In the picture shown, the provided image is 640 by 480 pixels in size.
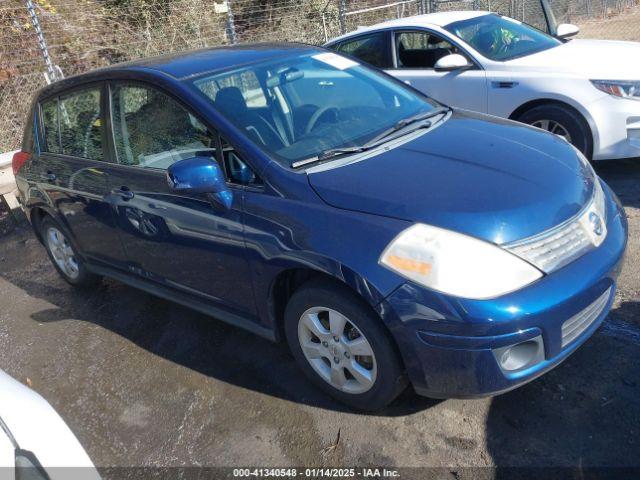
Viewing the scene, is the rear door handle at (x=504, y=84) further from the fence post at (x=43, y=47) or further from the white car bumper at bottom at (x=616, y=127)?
the fence post at (x=43, y=47)

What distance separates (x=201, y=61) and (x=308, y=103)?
0.72 m

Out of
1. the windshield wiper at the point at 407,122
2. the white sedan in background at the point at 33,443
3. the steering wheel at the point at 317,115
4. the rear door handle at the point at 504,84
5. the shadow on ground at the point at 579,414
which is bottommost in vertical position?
the shadow on ground at the point at 579,414

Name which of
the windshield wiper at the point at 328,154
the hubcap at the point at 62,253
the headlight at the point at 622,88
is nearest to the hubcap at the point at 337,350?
the windshield wiper at the point at 328,154

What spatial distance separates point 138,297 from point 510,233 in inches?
122

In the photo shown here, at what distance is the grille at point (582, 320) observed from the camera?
2433mm

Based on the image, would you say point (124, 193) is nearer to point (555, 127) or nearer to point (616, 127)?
point (555, 127)

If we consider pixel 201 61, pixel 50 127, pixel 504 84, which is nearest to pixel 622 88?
pixel 504 84

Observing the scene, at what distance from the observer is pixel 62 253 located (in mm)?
4754

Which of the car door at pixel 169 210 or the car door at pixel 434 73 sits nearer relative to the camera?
the car door at pixel 169 210

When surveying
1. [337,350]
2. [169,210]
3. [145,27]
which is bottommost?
[337,350]

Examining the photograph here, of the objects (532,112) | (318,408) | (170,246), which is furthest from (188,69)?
(532,112)

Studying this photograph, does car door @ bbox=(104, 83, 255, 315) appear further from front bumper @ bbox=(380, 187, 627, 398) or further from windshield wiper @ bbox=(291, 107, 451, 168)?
front bumper @ bbox=(380, 187, 627, 398)

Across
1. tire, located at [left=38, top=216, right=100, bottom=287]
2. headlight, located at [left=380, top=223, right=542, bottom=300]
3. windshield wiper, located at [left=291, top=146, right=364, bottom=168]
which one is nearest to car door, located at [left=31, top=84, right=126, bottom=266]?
tire, located at [left=38, top=216, right=100, bottom=287]

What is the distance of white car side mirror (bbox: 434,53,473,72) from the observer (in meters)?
5.56
